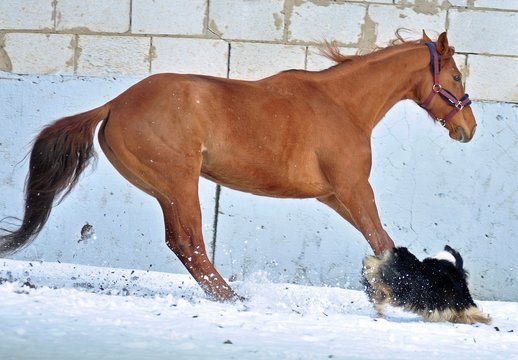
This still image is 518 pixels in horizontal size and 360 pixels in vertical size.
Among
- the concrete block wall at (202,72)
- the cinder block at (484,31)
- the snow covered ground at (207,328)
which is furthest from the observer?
the cinder block at (484,31)

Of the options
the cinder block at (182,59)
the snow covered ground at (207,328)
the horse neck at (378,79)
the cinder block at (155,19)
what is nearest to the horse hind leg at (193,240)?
the snow covered ground at (207,328)

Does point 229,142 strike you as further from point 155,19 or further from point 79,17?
point 79,17

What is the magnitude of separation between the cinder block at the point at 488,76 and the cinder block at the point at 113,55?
2.28 meters

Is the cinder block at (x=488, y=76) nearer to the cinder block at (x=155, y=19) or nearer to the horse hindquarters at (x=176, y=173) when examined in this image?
the cinder block at (x=155, y=19)

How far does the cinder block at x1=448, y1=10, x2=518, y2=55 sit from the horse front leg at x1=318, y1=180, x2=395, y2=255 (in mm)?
2126

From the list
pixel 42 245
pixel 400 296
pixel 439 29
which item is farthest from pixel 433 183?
pixel 42 245

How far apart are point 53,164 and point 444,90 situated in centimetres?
230

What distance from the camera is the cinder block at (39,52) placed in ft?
26.3

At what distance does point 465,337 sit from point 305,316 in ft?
2.70

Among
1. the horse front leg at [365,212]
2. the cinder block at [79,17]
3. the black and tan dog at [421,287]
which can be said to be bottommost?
the black and tan dog at [421,287]

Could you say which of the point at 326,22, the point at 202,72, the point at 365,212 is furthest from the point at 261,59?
the point at 365,212

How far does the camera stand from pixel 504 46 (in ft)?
26.8

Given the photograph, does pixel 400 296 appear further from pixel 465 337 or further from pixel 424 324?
pixel 465 337

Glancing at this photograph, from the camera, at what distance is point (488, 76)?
8.14 meters
